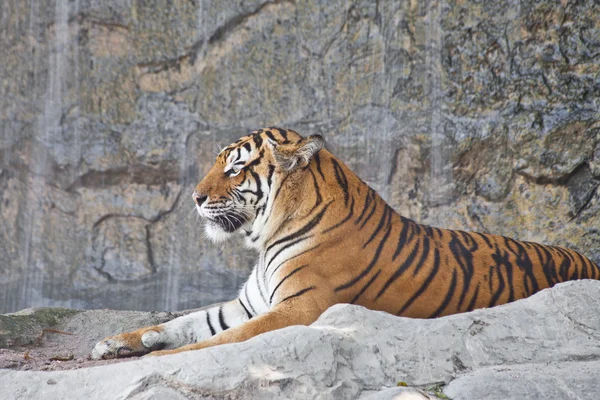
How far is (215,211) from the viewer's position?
3867mm

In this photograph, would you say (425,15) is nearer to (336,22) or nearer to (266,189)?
(336,22)

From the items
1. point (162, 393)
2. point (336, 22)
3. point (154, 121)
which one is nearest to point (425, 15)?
point (336, 22)

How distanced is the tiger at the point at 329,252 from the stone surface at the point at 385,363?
21.6 inches

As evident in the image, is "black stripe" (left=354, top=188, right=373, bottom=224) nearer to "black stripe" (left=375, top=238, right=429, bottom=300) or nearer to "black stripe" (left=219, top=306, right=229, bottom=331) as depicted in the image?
"black stripe" (left=375, top=238, right=429, bottom=300)

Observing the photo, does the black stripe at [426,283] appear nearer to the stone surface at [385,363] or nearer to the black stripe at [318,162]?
the stone surface at [385,363]

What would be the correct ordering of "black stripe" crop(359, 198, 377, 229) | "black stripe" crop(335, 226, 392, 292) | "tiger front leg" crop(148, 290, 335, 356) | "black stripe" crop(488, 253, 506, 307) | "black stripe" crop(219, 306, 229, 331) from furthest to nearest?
"black stripe" crop(219, 306, 229, 331)
"black stripe" crop(359, 198, 377, 229)
"black stripe" crop(488, 253, 506, 307)
"black stripe" crop(335, 226, 392, 292)
"tiger front leg" crop(148, 290, 335, 356)

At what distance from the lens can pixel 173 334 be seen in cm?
388

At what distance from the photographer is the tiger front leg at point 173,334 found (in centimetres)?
362

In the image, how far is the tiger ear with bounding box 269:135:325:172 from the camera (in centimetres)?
381

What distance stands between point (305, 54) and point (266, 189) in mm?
2691

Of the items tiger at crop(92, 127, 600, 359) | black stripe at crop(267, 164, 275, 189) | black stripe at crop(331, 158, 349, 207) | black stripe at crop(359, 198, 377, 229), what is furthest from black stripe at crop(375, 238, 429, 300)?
black stripe at crop(267, 164, 275, 189)

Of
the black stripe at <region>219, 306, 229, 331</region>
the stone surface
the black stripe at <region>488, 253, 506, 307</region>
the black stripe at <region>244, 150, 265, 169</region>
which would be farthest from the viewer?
the black stripe at <region>219, 306, 229, 331</region>

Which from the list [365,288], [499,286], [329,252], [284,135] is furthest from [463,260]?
[284,135]

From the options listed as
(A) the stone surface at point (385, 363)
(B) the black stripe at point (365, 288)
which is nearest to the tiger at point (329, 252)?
(B) the black stripe at point (365, 288)
